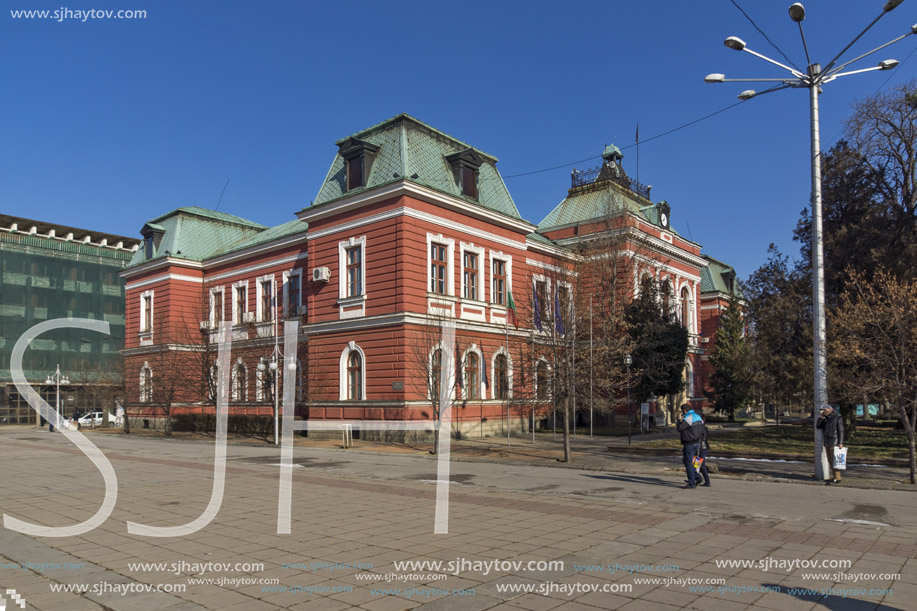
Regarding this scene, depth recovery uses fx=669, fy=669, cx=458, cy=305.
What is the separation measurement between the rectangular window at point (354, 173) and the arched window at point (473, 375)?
9985mm

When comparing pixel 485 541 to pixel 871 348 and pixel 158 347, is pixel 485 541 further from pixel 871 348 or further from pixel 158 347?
pixel 158 347

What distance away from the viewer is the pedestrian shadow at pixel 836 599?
19.9 ft

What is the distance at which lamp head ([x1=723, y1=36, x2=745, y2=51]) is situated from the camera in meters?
15.0

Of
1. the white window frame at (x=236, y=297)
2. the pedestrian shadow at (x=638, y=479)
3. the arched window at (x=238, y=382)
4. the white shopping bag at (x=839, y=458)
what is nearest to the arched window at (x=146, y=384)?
the arched window at (x=238, y=382)

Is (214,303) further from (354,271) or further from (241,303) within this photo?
(354,271)

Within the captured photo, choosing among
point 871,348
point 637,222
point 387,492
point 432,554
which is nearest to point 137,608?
point 432,554

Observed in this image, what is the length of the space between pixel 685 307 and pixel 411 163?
2647 cm

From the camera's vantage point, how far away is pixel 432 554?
830cm

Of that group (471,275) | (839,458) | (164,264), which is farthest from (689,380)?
(164,264)

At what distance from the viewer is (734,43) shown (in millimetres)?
15094

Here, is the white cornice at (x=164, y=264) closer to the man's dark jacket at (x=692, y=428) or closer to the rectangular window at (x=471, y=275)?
the rectangular window at (x=471, y=275)

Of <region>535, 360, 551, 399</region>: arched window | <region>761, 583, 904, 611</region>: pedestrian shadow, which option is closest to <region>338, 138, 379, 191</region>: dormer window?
<region>535, 360, 551, 399</region>: arched window

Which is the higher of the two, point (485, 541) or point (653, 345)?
point (653, 345)

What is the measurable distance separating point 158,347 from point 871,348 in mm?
41980
